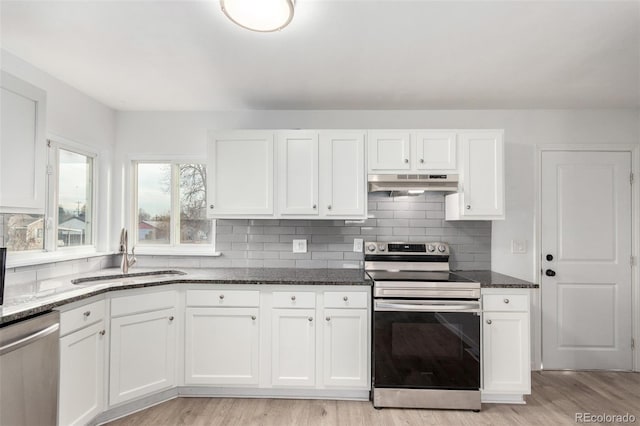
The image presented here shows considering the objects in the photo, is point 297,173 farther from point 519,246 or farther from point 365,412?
point 519,246

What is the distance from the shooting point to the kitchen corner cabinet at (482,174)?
2.68 meters

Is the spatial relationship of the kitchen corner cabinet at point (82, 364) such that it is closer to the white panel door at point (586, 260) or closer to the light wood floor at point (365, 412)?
the light wood floor at point (365, 412)

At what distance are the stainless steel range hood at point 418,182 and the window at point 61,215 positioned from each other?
2.55 meters

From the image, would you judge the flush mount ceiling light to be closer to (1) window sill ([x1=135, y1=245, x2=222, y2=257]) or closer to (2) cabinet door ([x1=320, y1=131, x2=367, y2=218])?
(2) cabinet door ([x1=320, y1=131, x2=367, y2=218])

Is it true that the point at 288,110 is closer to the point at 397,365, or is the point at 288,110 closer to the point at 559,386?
the point at 397,365

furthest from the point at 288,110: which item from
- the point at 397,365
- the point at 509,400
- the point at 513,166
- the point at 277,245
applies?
the point at 509,400

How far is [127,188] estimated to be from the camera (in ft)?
10.4

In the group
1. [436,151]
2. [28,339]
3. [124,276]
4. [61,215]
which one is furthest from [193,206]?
[436,151]

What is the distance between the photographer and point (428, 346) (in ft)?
7.57

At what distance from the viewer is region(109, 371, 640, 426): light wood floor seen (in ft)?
7.12

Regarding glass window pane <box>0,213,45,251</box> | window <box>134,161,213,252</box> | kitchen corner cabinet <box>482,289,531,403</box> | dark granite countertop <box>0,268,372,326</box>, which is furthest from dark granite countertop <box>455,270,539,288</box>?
glass window pane <box>0,213,45,251</box>

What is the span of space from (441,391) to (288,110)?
268cm

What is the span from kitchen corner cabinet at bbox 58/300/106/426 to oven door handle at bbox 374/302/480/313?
1874 millimetres

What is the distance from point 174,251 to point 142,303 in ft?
2.93
